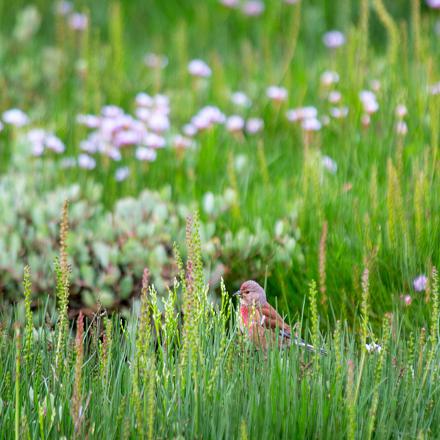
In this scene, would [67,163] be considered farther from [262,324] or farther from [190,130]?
[262,324]

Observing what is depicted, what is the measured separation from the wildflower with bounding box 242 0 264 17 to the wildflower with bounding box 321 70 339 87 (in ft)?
6.93

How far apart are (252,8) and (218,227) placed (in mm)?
4031

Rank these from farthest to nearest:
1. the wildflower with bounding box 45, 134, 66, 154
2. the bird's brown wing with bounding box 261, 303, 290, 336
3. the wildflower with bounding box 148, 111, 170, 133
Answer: the wildflower with bounding box 148, 111, 170, 133, the wildflower with bounding box 45, 134, 66, 154, the bird's brown wing with bounding box 261, 303, 290, 336

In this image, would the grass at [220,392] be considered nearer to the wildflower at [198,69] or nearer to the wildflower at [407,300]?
the wildflower at [407,300]

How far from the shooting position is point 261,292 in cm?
372

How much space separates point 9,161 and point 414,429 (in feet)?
12.5

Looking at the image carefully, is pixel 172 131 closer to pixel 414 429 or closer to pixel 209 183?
pixel 209 183

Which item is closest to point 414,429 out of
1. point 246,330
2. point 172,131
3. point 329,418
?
point 329,418

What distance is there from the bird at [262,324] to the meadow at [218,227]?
2.2 inches

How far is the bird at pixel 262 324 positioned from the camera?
3037 millimetres

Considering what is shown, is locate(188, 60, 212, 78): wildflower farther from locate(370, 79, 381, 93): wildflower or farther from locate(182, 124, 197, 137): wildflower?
locate(370, 79, 381, 93): wildflower

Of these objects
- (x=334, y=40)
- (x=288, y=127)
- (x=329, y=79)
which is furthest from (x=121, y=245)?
(x=334, y=40)

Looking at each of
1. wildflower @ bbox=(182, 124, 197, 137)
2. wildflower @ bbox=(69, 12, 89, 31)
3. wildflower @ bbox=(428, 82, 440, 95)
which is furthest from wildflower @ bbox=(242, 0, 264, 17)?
wildflower @ bbox=(428, 82, 440, 95)

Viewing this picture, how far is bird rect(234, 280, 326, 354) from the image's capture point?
304 cm
